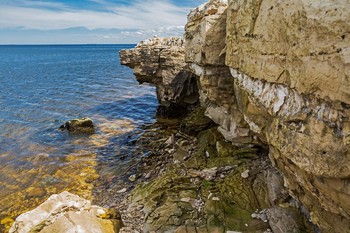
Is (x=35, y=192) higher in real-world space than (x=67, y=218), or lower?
lower

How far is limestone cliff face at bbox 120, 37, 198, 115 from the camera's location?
100 ft

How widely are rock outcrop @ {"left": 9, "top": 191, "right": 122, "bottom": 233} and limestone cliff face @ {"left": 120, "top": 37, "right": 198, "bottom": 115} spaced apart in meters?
19.8

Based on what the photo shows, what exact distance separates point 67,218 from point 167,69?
22.1 metres

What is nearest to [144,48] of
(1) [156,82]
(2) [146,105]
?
(1) [156,82]

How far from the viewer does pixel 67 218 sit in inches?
446

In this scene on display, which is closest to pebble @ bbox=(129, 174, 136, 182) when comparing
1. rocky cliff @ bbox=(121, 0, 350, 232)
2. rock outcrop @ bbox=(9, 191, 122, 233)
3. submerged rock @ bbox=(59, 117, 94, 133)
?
rock outcrop @ bbox=(9, 191, 122, 233)

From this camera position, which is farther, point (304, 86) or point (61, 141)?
point (61, 141)

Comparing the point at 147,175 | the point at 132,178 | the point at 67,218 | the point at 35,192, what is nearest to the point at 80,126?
the point at 35,192

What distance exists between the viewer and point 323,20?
19.4ft

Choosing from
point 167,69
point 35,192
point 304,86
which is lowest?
point 35,192

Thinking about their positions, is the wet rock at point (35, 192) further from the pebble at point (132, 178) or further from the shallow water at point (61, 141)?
the pebble at point (132, 178)

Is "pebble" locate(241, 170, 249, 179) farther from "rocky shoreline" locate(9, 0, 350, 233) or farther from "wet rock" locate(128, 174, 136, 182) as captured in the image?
"wet rock" locate(128, 174, 136, 182)

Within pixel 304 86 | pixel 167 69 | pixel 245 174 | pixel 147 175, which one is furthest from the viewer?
pixel 167 69

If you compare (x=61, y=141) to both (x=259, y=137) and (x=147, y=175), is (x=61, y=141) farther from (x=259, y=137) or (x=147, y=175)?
(x=259, y=137)
